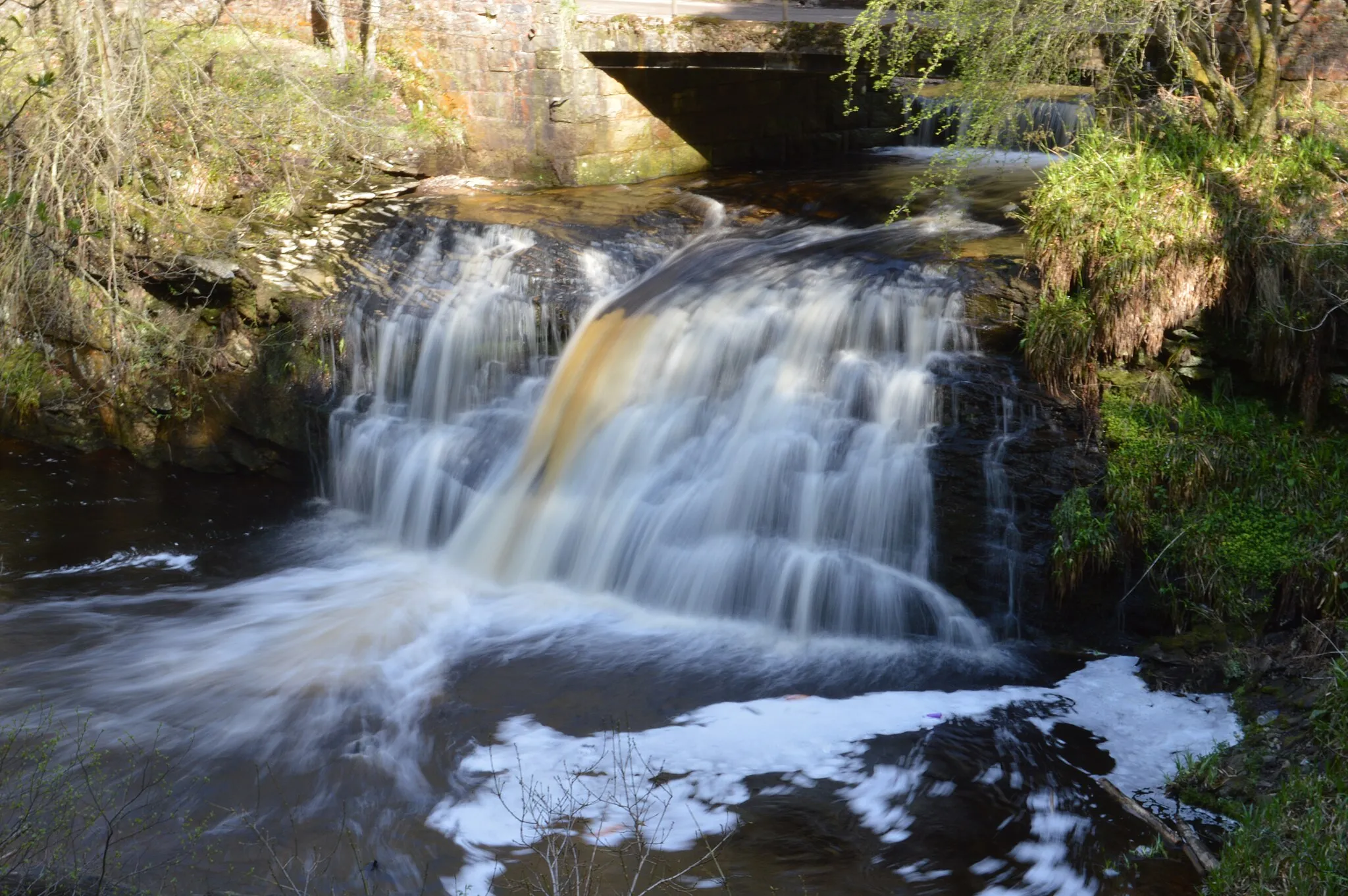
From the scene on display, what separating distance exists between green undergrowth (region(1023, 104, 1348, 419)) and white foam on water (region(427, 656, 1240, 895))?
193cm

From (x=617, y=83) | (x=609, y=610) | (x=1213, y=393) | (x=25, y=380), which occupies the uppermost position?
(x=617, y=83)

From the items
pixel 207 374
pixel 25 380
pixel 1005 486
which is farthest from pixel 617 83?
pixel 1005 486

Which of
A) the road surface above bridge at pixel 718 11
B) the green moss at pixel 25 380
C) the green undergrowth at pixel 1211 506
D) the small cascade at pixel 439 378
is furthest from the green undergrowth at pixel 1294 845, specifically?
the green moss at pixel 25 380

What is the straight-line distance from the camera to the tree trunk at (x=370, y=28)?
459 inches

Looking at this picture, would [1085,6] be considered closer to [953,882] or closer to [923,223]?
[923,223]

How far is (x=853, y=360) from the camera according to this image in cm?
770

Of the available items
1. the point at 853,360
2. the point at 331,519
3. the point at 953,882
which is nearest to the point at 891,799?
the point at 953,882

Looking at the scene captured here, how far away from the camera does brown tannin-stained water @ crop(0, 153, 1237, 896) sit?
5.19m

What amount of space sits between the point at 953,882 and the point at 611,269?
19.5 feet

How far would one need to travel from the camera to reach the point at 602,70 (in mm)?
11680

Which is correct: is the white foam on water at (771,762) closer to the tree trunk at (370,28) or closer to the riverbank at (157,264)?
the riverbank at (157,264)

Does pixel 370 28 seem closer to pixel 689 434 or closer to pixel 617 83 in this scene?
pixel 617 83

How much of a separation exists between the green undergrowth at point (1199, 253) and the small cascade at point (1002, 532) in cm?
65

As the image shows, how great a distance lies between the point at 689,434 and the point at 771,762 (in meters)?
2.76
